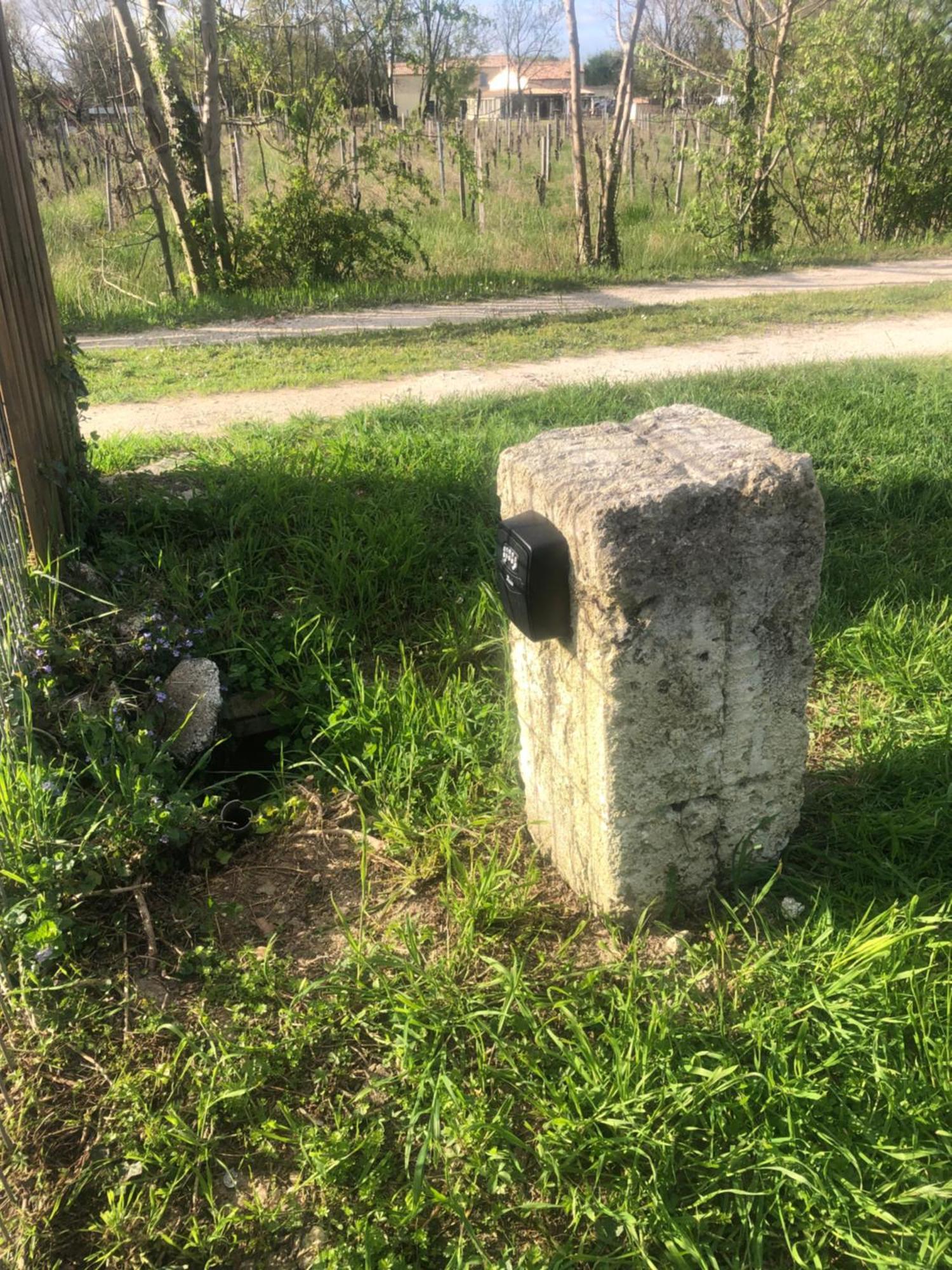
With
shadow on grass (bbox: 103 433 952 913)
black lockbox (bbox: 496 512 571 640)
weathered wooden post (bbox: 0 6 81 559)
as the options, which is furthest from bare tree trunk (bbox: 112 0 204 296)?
black lockbox (bbox: 496 512 571 640)

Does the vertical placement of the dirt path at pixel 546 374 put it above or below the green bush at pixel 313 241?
below

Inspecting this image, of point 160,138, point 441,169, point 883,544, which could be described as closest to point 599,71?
point 441,169

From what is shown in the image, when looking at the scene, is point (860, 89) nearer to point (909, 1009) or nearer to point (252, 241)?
point (252, 241)

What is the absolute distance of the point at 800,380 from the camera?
6.34 m

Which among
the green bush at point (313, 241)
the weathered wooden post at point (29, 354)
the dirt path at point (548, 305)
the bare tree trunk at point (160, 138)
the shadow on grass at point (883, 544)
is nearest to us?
the weathered wooden post at point (29, 354)

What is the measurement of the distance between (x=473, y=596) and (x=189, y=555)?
1217 mm

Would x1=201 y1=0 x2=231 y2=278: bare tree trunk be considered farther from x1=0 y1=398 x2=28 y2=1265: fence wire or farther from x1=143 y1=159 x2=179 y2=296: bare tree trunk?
x1=0 y1=398 x2=28 y2=1265: fence wire

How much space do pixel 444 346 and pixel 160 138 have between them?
4.45 m

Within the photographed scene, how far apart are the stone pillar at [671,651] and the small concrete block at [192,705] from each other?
1.23 metres

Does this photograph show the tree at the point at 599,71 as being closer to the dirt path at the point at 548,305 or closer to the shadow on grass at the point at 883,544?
the dirt path at the point at 548,305

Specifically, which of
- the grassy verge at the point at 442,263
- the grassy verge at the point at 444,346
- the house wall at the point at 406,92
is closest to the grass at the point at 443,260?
the grassy verge at the point at 442,263

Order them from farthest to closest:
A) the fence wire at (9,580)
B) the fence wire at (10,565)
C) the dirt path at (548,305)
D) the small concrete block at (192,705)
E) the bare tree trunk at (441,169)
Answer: the bare tree trunk at (441,169) < the dirt path at (548,305) < the small concrete block at (192,705) < the fence wire at (10,565) < the fence wire at (9,580)

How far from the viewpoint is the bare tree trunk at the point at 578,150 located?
1105cm

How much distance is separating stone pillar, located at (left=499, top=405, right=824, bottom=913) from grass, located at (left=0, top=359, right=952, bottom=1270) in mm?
200
